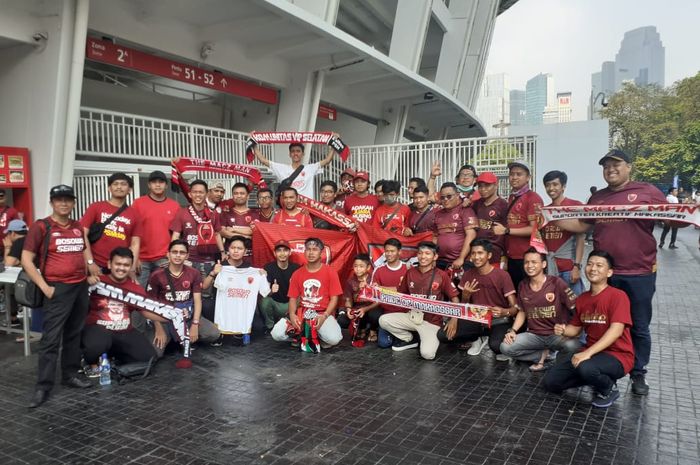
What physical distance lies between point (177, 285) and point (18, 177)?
411cm

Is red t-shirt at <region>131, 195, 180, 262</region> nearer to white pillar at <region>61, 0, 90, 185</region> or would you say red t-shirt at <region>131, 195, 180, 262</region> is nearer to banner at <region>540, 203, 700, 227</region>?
white pillar at <region>61, 0, 90, 185</region>

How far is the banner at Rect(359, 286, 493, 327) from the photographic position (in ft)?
17.6

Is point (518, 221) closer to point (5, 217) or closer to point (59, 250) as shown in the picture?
point (59, 250)

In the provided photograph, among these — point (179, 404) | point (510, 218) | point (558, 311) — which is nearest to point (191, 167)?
point (179, 404)

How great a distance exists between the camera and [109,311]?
16.4 feet

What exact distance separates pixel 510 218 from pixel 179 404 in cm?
394

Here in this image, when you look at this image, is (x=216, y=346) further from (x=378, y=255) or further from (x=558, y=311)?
(x=558, y=311)

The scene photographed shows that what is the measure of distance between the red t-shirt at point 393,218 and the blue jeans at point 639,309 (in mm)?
3053

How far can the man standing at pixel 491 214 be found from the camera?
19.6 ft

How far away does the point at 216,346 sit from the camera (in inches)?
237

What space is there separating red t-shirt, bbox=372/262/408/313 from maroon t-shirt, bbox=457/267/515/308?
3.13ft

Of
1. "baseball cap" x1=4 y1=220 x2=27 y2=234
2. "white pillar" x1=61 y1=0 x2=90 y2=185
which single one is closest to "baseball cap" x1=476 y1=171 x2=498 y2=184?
"baseball cap" x1=4 y1=220 x2=27 y2=234

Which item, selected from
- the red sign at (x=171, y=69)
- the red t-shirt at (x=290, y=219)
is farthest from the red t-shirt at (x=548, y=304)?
the red sign at (x=171, y=69)

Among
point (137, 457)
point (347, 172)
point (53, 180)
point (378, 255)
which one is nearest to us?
point (137, 457)
